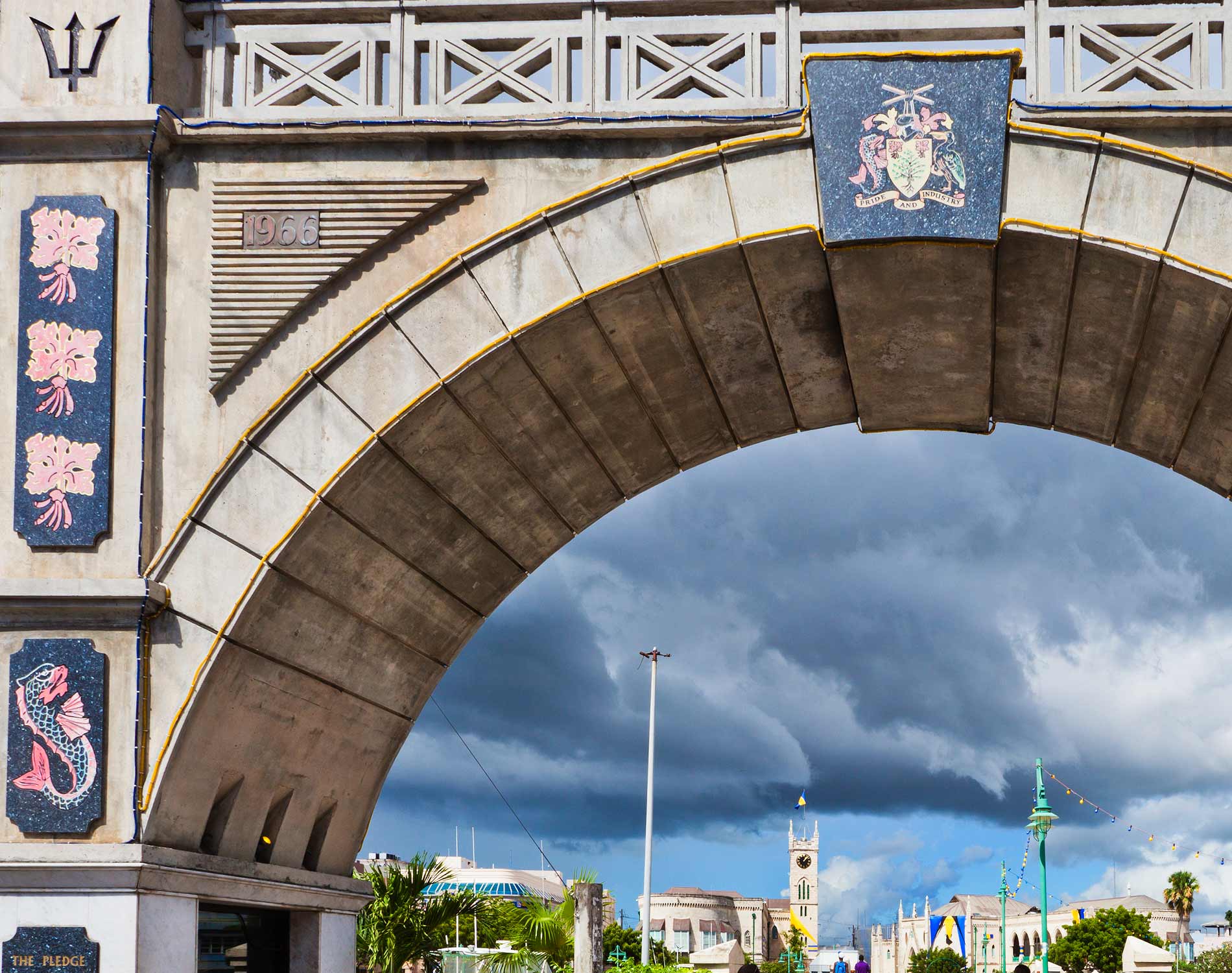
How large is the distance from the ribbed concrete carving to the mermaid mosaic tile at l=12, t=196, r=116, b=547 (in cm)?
94

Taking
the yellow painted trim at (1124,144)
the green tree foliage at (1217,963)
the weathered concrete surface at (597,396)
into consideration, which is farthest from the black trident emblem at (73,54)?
the green tree foliage at (1217,963)

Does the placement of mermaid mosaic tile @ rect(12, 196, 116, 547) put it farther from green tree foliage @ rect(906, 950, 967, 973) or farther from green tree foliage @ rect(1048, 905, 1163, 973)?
green tree foliage @ rect(906, 950, 967, 973)

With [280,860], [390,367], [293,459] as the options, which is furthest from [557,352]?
[280,860]

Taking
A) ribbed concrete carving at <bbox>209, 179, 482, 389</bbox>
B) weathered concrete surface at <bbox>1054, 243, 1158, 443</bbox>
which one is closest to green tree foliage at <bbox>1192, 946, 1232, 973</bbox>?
weathered concrete surface at <bbox>1054, 243, 1158, 443</bbox>

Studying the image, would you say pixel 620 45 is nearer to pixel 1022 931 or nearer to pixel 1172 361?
pixel 1172 361

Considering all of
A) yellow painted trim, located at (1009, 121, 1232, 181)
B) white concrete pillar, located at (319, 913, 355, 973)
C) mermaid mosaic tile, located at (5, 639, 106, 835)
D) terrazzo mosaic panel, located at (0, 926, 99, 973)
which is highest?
yellow painted trim, located at (1009, 121, 1232, 181)

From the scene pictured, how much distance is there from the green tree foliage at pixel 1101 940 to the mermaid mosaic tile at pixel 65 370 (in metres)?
110

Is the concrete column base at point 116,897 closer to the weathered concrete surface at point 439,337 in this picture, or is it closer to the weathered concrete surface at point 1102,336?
the weathered concrete surface at point 439,337

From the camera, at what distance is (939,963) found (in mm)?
141375

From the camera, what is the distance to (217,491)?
12.5 m

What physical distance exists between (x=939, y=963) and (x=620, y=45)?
142 m

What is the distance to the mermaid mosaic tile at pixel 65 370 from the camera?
12.4m

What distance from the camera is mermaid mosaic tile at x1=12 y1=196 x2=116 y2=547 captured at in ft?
40.5

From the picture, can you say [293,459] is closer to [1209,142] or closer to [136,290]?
[136,290]
